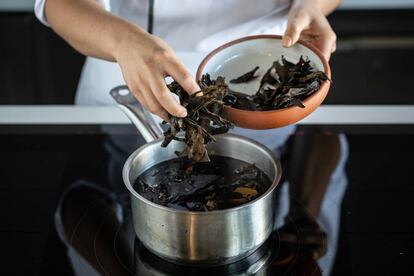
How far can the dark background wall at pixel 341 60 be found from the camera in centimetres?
208

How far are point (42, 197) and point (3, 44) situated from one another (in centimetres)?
124

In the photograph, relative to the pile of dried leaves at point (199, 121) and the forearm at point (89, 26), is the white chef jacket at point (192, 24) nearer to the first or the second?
the forearm at point (89, 26)

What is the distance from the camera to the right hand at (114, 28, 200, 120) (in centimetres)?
86

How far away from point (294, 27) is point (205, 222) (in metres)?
0.43

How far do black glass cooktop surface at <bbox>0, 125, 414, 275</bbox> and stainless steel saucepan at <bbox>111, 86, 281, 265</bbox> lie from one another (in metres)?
0.05

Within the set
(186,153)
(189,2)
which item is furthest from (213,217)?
(189,2)

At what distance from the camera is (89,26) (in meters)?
1.06

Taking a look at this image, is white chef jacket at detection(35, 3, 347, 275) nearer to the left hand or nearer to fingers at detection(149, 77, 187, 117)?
the left hand

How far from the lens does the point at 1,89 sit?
213cm

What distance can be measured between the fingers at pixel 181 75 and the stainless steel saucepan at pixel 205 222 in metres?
0.10

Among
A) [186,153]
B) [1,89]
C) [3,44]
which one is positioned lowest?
[1,89]

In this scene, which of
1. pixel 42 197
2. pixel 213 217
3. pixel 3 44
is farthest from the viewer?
pixel 3 44

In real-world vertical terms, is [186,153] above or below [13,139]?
above

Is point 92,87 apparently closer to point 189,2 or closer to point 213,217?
point 189,2
